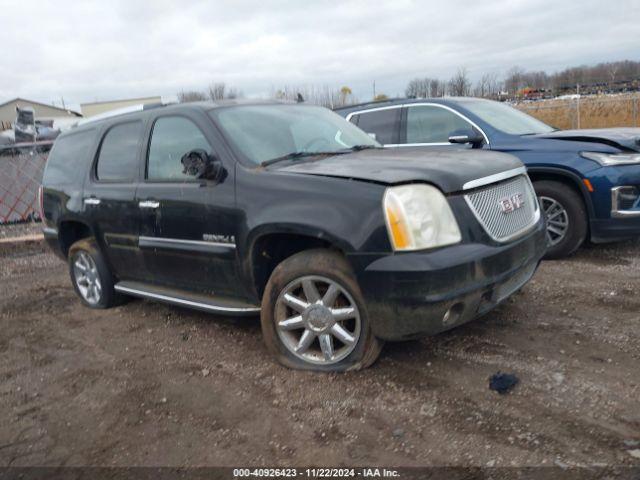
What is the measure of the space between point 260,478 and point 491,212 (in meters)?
1.99

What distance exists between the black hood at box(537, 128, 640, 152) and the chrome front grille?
2245mm

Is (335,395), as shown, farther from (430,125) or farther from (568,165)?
(430,125)

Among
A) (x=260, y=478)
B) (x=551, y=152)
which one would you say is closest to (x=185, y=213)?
(x=260, y=478)

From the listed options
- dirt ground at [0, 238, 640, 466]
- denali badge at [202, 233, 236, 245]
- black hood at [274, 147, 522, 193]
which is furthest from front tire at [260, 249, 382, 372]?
black hood at [274, 147, 522, 193]

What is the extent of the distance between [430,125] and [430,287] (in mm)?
4130

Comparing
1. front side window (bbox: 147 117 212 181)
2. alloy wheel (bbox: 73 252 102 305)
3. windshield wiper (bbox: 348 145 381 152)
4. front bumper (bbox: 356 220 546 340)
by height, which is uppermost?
front side window (bbox: 147 117 212 181)

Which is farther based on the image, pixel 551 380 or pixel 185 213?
pixel 185 213

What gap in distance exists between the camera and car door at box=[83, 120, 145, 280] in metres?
4.43

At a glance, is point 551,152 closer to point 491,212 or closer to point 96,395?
point 491,212

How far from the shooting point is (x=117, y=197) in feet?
14.7

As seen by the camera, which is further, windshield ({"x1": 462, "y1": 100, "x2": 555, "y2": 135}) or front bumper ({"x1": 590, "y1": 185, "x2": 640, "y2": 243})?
windshield ({"x1": 462, "y1": 100, "x2": 555, "y2": 135})

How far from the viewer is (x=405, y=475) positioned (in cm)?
248

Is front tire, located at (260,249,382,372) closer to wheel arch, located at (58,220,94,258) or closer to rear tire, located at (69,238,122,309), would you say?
rear tire, located at (69,238,122,309)

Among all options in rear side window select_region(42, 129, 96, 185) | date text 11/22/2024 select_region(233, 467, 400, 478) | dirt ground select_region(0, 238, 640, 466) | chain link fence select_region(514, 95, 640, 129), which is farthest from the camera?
chain link fence select_region(514, 95, 640, 129)
